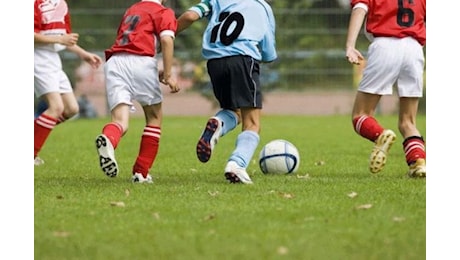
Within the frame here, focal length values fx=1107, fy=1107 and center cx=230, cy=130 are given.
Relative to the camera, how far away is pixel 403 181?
8000mm

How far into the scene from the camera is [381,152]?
7984mm

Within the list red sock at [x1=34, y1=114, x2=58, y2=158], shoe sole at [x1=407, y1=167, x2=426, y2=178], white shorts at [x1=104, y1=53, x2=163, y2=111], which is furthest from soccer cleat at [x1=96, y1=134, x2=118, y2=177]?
red sock at [x1=34, y1=114, x2=58, y2=158]

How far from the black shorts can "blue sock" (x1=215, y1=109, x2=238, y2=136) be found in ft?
0.45

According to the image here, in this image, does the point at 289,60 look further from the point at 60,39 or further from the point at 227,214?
the point at 227,214

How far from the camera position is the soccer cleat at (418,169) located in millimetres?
8258

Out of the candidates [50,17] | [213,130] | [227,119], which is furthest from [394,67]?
[50,17]

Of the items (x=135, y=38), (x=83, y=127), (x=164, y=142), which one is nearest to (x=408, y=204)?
(x=135, y=38)

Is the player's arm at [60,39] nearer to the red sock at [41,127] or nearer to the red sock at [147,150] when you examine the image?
the red sock at [41,127]

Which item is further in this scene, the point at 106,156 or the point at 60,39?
the point at 60,39

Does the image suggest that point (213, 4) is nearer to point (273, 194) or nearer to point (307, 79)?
point (273, 194)

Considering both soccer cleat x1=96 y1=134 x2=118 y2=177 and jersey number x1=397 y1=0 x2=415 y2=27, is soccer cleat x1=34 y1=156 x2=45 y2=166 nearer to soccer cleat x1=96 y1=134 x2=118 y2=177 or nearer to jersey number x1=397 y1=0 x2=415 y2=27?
soccer cleat x1=96 y1=134 x2=118 y2=177

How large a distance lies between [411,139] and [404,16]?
945mm

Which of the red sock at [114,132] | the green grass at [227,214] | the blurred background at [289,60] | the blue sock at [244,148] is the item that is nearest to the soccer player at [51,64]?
the green grass at [227,214]

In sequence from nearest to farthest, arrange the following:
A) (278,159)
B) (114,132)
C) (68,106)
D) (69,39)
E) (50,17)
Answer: (114,132) → (278,159) → (69,39) → (50,17) → (68,106)
